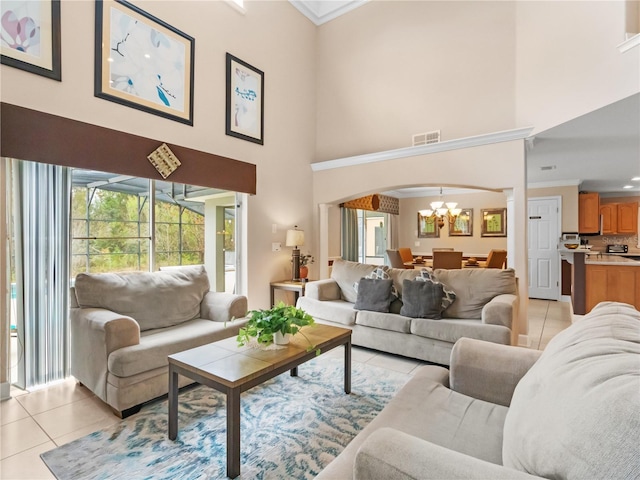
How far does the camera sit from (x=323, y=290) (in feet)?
13.1

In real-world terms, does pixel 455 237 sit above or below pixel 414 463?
above

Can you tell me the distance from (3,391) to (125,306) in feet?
3.26

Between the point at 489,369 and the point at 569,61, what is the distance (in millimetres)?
3702

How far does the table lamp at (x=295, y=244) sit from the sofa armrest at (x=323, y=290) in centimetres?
69

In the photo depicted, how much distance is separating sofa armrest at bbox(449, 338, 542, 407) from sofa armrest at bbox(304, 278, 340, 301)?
2356 mm

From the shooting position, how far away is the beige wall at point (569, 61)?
3047mm

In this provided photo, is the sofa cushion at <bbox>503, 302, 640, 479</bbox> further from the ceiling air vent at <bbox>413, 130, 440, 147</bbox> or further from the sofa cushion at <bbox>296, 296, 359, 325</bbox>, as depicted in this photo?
the ceiling air vent at <bbox>413, 130, 440, 147</bbox>

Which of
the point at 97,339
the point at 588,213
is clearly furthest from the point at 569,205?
the point at 97,339

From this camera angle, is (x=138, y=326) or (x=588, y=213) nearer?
(x=138, y=326)

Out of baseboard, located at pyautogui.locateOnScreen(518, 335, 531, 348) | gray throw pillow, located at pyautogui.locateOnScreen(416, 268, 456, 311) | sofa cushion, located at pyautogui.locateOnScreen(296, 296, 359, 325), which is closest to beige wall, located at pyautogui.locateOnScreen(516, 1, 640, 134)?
gray throw pillow, located at pyautogui.locateOnScreen(416, 268, 456, 311)

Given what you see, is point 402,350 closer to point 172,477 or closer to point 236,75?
point 172,477

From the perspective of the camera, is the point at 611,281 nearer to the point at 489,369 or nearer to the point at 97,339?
the point at 489,369

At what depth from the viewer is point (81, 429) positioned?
2090mm

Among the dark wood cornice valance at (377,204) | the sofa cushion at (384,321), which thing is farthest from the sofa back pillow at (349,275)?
the dark wood cornice valance at (377,204)
